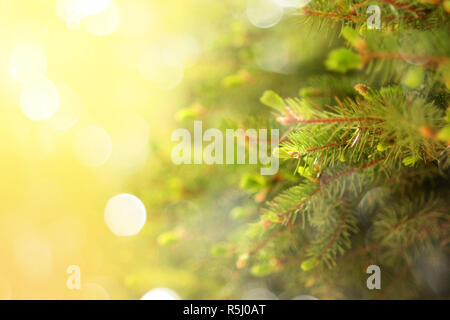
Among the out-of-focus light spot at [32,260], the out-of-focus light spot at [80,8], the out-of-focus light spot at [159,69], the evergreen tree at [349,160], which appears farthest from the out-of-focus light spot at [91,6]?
the out-of-focus light spot at [32,260]

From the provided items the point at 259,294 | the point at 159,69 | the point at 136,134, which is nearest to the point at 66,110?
the point at 136,134

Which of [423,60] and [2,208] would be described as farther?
[2,208]

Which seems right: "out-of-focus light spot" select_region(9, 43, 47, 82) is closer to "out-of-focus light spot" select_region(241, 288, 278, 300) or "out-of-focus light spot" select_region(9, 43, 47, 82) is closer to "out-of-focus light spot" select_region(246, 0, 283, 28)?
"out-of-focus light spot" select_region(246, 0, 283, 28)

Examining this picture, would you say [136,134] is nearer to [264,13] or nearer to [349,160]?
[264,13]

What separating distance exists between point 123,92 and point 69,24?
254mm

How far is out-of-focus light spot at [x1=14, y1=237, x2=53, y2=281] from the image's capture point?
4.06 feet

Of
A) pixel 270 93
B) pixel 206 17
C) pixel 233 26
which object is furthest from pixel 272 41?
pixel 270 93

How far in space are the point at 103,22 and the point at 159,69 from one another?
276 mm

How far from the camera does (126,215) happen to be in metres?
0.91

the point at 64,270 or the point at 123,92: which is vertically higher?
the point at 123,92
